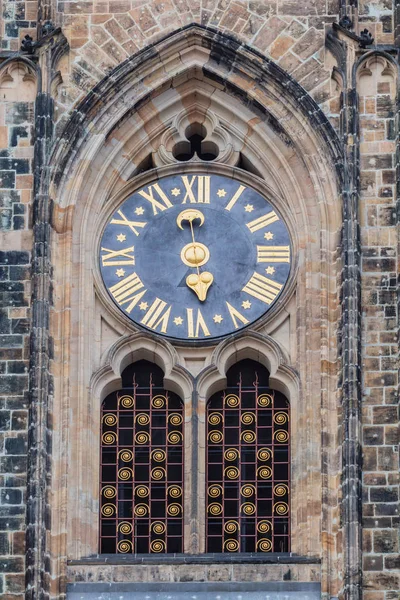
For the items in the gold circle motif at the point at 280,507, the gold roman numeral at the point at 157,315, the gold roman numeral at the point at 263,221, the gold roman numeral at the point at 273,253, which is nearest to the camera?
the gold circle motif at the point at 280,507

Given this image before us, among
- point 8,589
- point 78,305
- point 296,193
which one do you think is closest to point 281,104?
point 296,193

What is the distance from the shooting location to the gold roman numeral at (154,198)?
119 feet

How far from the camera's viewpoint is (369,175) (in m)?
35.8

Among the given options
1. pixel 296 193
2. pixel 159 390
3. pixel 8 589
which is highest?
pixel 296 193

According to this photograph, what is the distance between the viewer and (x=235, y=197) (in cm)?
3631

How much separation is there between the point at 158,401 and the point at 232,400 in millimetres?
805

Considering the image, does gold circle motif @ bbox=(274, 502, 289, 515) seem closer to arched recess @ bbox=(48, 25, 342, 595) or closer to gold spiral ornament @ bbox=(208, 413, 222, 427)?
arched recess @ bbox=(48, 25, 342, 595)

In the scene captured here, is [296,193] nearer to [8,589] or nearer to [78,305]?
[78,305]

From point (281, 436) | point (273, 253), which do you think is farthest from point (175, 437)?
point (273, 253)

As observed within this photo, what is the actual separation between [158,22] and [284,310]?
11.9ft

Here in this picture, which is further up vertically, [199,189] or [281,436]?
[199,189]

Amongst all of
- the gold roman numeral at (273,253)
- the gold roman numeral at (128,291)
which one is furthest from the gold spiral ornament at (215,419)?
the gold roman numeral at (273,253)

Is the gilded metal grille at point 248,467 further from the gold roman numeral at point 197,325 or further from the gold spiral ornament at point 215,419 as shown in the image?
the gold roman numeral at point 197,325

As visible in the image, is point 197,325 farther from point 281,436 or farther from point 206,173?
point 206,173
